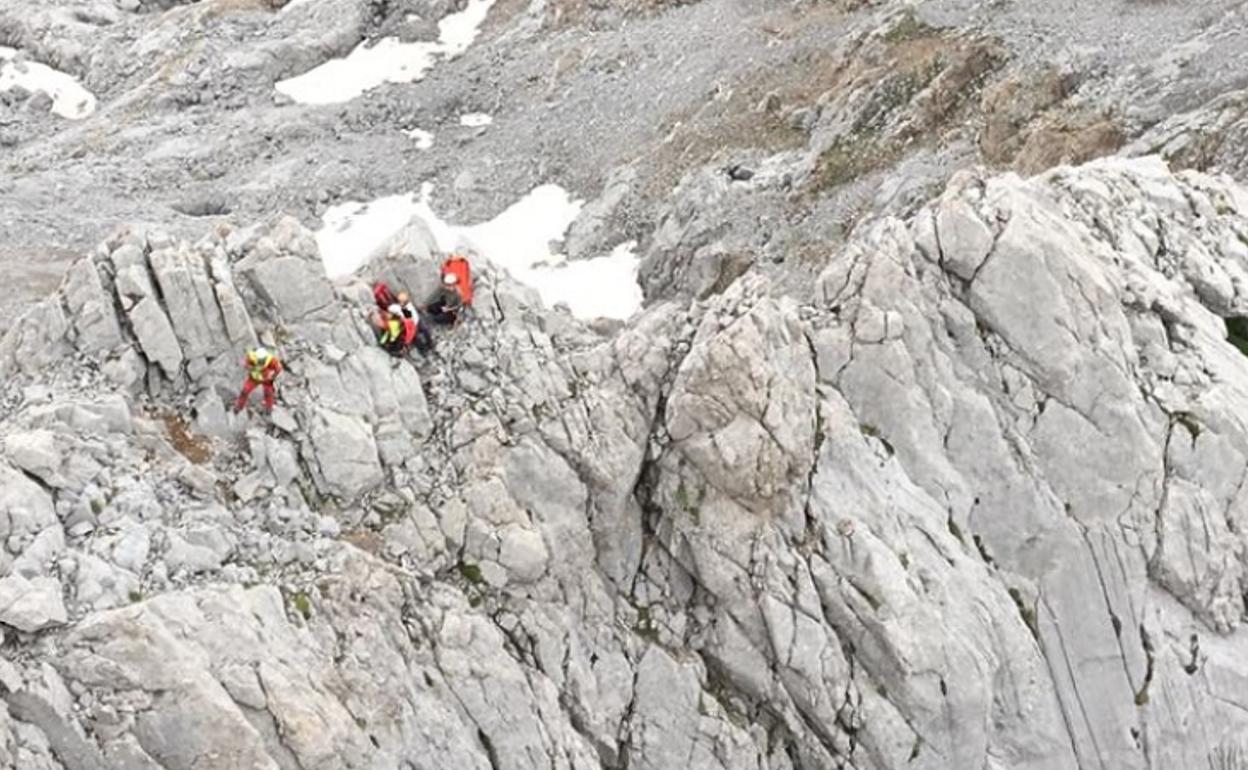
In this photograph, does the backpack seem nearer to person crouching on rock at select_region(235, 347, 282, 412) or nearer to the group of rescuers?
the group of rescuers

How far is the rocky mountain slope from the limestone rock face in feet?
0.21

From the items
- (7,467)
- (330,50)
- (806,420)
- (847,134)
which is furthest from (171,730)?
(330,50)

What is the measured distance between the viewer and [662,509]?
22.3 metres

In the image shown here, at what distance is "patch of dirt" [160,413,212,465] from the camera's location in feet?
63.9

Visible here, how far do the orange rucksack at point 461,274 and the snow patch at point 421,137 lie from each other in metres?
36.0

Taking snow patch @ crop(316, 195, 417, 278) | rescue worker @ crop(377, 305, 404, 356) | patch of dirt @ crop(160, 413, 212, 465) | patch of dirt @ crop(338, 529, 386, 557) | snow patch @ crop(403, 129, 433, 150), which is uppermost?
rescue worker @ crop(377, 305, 404, 356)

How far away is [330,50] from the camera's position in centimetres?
6631

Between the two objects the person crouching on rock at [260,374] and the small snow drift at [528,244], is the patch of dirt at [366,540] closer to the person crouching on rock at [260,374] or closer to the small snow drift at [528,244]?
the person crouching on rock at [260,374]

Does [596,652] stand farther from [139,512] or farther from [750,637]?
[139,512]

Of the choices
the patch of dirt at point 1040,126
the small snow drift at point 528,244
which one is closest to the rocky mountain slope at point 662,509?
the patch of dirt at point 1040,126

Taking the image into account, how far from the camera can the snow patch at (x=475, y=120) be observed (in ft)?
191

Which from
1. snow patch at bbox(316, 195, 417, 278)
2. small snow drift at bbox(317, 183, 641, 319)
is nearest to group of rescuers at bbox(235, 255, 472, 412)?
small snow drift at bbox(317, 183, 641, 319)

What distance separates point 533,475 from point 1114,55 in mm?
34371

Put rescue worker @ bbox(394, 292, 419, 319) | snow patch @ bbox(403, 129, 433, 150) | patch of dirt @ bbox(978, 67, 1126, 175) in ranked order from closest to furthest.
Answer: rescue worker @ bbox(394, 292, 419, 319), patch of dirt @ bbox(978, 67, 1126, 175), snow patch @ bbox(403, 129, 433, 150)
